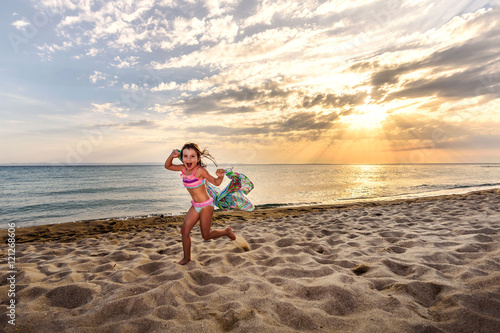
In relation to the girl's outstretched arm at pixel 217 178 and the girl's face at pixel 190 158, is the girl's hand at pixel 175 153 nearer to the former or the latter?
the girl's face at pixel 190 158

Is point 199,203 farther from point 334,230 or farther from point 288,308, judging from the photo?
point 334,230

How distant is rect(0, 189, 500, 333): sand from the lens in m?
2.48

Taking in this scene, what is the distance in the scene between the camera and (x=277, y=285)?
3387 mm

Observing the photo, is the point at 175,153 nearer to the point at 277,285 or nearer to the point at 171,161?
the point at 171,161

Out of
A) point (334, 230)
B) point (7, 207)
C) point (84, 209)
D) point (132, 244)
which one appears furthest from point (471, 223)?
point (7, 207)

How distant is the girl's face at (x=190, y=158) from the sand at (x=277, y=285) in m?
1.75

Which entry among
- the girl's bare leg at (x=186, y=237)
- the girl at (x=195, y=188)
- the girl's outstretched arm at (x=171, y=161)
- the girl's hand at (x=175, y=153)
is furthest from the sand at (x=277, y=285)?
the girl's hand at (x=175, y=153)

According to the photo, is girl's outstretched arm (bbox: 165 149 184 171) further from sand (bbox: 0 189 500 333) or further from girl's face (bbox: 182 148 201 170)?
sand (bbox: 0 189 500 333)

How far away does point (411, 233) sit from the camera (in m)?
5.71

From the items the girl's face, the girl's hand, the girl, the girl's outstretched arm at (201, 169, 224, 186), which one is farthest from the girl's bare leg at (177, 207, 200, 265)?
the girl's hand

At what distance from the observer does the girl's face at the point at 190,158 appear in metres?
4.38

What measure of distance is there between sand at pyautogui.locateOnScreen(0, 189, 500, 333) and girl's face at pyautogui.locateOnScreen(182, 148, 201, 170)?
5.74ft

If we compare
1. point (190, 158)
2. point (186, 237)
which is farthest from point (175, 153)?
point (186, 237)

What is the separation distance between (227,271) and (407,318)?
2.51 metres
